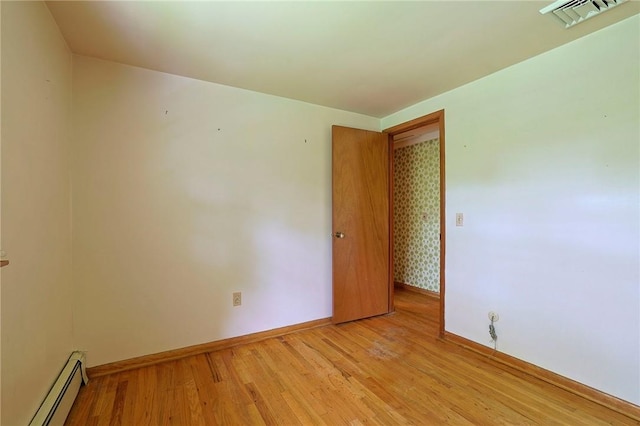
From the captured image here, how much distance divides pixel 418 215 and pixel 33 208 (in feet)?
13.0

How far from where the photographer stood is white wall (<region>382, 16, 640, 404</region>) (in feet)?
5.50

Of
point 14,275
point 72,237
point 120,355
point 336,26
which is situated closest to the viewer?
point 14,275

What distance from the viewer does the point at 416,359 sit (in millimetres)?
2258

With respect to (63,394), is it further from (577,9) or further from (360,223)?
(577,9)

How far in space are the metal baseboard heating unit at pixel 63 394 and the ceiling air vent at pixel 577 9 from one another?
3161 mm

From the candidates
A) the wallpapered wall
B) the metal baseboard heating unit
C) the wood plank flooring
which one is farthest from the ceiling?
the wood plank flooring

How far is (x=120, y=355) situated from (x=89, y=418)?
0.51 m

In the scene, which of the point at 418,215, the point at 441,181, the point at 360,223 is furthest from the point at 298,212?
the point at 418,215

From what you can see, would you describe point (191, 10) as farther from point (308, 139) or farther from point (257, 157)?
point (308, 139)

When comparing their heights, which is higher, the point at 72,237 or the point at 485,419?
the point at 72,237

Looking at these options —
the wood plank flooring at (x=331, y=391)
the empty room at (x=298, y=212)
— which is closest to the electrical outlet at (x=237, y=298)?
the empty room at (x=298, y=212)

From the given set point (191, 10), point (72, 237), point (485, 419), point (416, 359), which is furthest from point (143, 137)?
point (485, 419)

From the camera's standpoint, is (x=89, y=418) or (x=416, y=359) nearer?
(x=89, y=418)

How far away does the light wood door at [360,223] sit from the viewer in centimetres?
296
